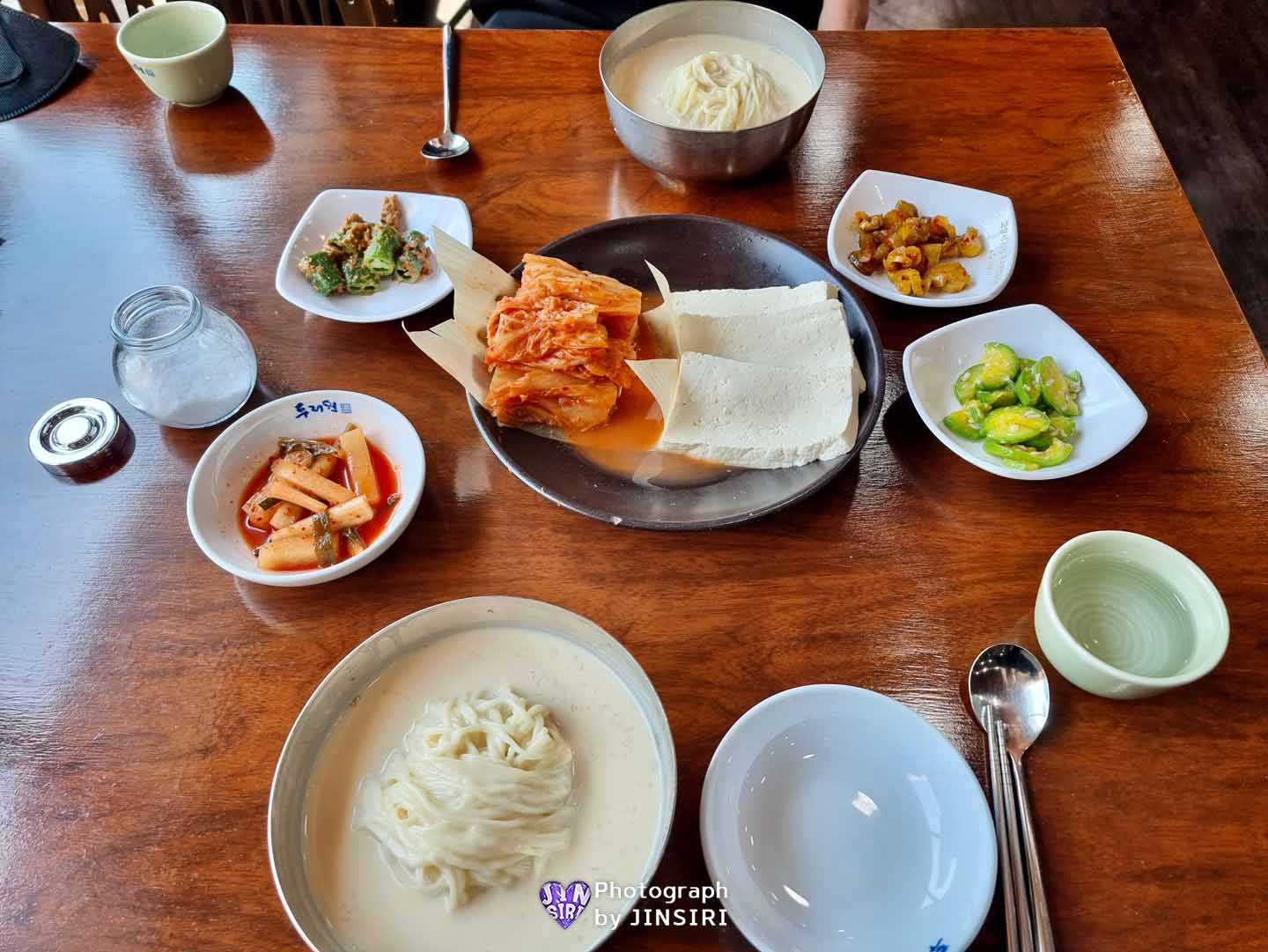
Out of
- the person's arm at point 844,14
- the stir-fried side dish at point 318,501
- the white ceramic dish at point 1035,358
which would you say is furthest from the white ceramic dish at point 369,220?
the person's arm at point 844,14

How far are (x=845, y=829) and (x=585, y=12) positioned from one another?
2.31 meters

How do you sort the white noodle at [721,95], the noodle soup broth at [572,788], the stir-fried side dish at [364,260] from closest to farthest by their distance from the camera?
the noodle soup broth at [572,788] → the stir-fried side dish at [364,260] → the white noodle at [721,95]

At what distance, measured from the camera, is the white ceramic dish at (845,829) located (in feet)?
3.08

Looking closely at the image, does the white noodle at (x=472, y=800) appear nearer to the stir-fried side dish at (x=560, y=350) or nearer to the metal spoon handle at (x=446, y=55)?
the stir-fried side dish at (x=560, y=350)

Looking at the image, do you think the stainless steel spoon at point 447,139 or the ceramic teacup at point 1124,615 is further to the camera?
the stainless steel spoon at point 447,139

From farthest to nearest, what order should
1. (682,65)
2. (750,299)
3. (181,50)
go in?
(181,50)
(682,65)
(750,299)

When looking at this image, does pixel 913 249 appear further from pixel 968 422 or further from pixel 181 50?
pixel 181 50

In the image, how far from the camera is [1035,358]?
1508mm

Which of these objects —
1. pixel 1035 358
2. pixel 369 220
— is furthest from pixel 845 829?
pixel 369 220

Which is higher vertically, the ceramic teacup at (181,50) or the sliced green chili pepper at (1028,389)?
the ceramic teacup at (181,50)

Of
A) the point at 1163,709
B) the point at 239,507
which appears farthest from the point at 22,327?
the point at 1163,709

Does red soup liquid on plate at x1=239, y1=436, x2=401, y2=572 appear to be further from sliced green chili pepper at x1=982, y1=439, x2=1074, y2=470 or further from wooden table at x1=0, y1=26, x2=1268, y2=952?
sliced green chili pepper at x1=982, y1=439, x2=1074, y2=470

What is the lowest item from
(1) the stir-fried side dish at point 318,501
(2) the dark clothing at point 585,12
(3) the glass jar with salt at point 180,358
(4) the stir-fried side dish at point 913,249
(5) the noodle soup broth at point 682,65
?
(1) the stir-fried side dish at point 318,501

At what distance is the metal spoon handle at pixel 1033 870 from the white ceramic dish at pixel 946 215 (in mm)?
866
